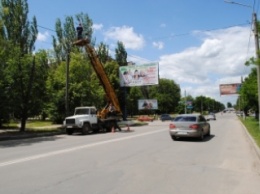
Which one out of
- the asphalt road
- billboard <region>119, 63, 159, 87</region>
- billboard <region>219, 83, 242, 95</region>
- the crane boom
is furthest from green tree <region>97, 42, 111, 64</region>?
the asphalt road

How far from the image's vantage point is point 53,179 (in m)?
8.92

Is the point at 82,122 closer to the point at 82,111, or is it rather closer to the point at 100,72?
the point at 82,111

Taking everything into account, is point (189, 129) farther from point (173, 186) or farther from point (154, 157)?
point (173, 186)

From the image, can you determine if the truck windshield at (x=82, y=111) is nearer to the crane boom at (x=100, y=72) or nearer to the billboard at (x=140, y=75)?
the crane boom at (x=100, y=72)

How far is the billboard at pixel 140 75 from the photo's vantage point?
4941 centimetres

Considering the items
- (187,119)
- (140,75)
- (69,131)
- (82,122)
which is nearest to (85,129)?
(82,122)

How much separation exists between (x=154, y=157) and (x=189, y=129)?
7.58 meters

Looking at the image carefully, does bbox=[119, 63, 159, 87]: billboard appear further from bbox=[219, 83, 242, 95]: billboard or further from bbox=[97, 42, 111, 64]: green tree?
bbox=[219, 83, 242, 95]: billboard

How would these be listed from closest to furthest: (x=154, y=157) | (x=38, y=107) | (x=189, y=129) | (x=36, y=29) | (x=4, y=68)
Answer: (x=154, y=157) < (x=189, y=129) < (x=4, y=68) < (x=38, y=107) < (x=36, y=29)

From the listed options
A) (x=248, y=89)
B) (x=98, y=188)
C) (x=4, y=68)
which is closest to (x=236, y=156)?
(x=98, y=188)

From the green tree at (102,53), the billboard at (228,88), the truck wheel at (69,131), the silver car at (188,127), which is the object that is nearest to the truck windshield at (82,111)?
the truck wheel at (69,131)

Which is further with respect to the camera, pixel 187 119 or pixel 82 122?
pixel 82 122

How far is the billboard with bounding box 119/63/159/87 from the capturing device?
49406 mm

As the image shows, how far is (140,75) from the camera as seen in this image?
1969 inches
